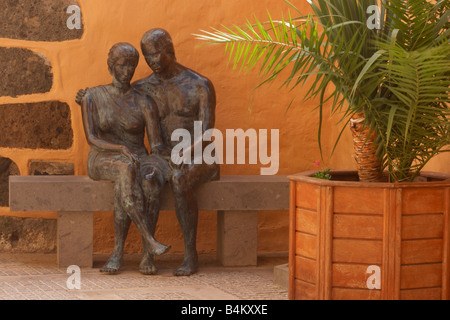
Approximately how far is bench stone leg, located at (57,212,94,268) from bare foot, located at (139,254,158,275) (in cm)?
34

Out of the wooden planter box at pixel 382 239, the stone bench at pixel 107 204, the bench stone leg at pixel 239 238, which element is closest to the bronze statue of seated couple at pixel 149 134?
the stone bench at pixel 107 204

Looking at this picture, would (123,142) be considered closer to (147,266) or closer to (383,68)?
(147,266)

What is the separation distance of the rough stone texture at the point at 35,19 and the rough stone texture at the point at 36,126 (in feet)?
1.45

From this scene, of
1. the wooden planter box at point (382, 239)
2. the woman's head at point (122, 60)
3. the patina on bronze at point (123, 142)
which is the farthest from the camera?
the woman's head at point (122, 60)

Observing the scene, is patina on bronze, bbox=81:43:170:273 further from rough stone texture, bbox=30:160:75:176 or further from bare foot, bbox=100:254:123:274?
rough stone texture, bbox=30:160:75:176

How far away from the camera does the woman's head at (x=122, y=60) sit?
4.31m

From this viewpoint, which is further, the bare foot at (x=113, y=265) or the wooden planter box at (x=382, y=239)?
the bare foot at (x=113, y=265)

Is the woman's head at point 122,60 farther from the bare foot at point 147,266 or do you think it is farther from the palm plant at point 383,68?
the palm plant at point 383,68

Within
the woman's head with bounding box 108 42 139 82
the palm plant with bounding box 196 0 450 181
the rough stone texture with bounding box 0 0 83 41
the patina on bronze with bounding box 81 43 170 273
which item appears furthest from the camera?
the rough stone texture with bounding box 0 0 83 41

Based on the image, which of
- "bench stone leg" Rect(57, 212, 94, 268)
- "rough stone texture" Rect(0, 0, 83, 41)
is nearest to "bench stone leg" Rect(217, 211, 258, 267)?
"bench stone leg" Rect(57, 212, 94, 268)

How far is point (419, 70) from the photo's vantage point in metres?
2.88

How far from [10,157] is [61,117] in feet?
1.36

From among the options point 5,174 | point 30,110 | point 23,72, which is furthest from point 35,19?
point 5,174

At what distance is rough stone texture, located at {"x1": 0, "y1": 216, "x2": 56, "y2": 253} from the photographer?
486 cm
